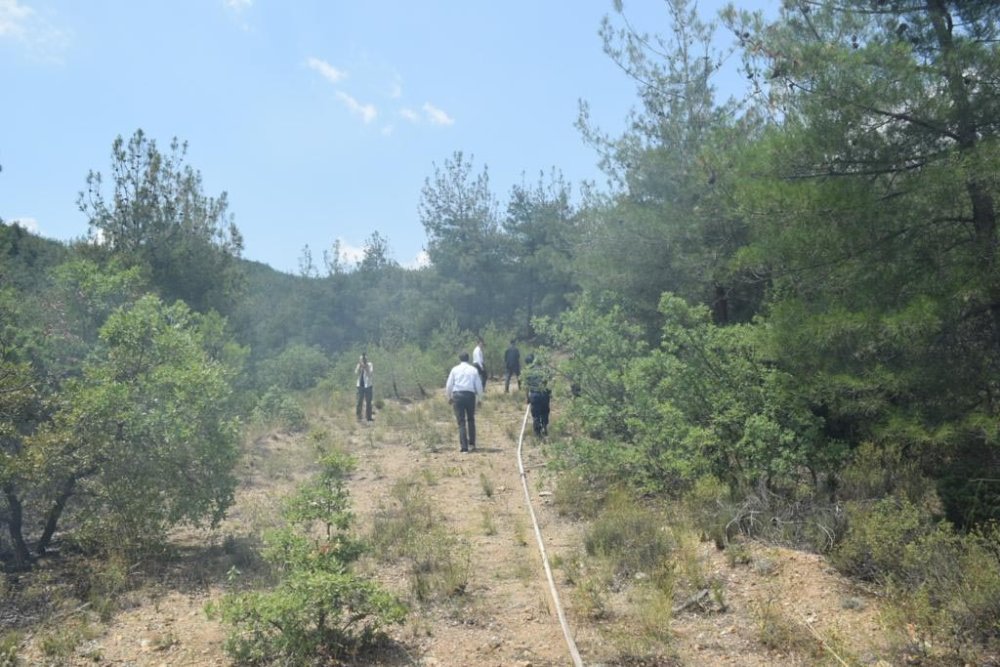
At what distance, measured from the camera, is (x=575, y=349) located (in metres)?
11.0

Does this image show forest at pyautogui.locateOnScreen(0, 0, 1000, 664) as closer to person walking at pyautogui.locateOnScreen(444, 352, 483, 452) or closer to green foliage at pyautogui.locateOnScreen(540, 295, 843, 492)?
green foliage at pyautogui.locateOnScreen(540, 295, 843, 492)

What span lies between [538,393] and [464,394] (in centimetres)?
125

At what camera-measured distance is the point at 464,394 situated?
1329 centimetres

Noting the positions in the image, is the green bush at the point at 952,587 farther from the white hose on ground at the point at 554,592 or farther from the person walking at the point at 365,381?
the person walking at the point at 365,381

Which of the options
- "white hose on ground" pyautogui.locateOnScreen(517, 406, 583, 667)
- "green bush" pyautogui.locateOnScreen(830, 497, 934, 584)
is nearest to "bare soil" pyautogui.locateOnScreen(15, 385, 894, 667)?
"white hose on ground" pyautogui.locateOnScreen(517, 406, 583, 667)

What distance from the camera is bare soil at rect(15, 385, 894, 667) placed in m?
5.10

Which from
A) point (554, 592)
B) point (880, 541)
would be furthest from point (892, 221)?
point (554, 592)

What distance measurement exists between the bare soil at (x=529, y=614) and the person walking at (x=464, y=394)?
4210 mm

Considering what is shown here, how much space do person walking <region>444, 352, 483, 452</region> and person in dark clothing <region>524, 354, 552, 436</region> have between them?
0.89 m

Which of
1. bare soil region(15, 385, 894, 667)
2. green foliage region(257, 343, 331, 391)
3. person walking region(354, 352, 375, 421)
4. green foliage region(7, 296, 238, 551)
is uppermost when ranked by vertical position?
green foliage region(257, 343, 331, 391)

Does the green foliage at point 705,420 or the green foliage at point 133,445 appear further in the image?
the green foliage at point 705,420

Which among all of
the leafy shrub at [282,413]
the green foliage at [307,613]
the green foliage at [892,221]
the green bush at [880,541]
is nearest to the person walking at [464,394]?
the leafy shrub at [282,413]

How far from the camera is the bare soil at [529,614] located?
5.10 metres

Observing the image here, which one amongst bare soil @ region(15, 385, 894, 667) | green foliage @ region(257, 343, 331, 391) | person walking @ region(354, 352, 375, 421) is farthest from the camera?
green foliage @ region(257, 343, 331, 391)
